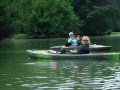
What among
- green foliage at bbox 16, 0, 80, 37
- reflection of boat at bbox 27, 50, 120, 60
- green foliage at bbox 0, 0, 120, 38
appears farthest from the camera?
green foliage at bbox 16, 0, 80, 37

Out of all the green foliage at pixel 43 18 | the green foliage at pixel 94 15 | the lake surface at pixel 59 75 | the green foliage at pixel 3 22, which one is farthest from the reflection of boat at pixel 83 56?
the green foliage at pixel 94 15

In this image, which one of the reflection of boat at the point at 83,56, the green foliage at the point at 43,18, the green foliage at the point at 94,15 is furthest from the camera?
the green foliage at the point at 94,15

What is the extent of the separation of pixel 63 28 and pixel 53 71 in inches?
1876

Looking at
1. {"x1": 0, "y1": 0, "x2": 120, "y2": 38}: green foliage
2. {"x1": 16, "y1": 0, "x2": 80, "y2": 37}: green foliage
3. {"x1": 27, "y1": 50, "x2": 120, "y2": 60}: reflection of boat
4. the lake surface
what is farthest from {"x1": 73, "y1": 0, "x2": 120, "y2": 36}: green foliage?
the lake surface

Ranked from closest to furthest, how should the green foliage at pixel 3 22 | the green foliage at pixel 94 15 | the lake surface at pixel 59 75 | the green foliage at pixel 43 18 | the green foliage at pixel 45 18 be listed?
the lake surface at pixel 59 75 → the green foliage at pixel 3 22 → the green foliage at pixel 43 18 → the green foliage at pixel 45 18 → the green foliage at pixel 94 15

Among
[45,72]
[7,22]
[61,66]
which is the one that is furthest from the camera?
[7,22]

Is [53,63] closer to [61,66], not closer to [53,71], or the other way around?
[61,66]

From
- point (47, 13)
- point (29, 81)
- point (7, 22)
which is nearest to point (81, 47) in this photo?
point (29, 81)

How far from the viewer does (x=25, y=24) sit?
67062mm

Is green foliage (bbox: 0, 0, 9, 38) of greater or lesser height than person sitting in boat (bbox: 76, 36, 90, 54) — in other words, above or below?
above

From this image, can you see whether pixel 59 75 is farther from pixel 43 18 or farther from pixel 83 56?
pixel 43 18

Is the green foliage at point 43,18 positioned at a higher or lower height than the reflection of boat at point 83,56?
higher

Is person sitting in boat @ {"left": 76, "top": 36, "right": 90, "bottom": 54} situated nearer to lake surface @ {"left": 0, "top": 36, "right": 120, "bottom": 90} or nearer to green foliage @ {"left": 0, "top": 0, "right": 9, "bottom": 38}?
lake surface @ {"left": 0, "top": 36, "right": 120, "bottom": 90}

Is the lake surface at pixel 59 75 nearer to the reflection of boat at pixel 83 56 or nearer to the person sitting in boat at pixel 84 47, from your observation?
the reflection of boat at pixel 83 56
